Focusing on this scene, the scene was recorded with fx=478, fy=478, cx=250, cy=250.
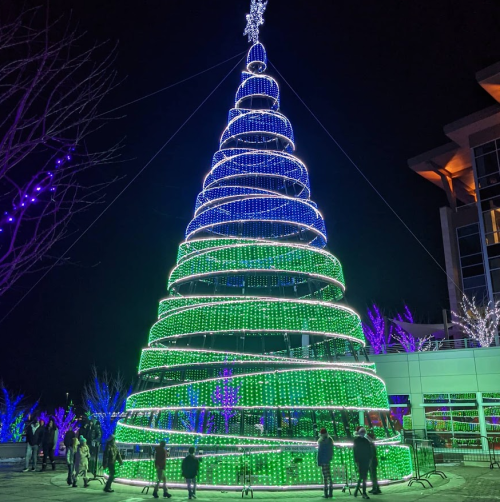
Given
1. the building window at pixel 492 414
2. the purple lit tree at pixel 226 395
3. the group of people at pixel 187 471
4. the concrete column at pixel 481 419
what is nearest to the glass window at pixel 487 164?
the building window at pixel 492 414

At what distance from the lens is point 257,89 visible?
20.3m

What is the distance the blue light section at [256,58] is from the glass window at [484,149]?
25.9 m

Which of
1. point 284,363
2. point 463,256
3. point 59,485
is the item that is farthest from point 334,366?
point 463,256

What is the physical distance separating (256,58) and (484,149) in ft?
86.5

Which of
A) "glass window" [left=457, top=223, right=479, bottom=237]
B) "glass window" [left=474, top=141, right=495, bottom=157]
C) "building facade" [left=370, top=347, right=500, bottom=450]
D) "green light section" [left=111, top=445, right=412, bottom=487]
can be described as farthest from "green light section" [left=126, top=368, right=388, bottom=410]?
"glass window" [left=457, top=223, right=479, bottom=237]

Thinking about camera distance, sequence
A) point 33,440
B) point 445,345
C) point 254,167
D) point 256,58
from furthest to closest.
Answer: point 445,345 → point 256,58 → point 254,167 → point 33,440

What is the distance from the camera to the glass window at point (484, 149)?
38.8 metres

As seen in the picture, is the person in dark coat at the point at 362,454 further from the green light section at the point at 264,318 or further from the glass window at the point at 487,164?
the glass window at the point at 487,164

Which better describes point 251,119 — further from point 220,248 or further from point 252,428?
point 252,428

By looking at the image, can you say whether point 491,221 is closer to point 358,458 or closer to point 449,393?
point 449,393

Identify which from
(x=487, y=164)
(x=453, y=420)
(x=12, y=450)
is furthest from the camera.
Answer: (x=487, y=164)

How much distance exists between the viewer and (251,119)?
19172 mm

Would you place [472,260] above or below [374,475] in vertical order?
above

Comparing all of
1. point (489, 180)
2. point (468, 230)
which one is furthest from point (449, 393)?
point (468, 230)
